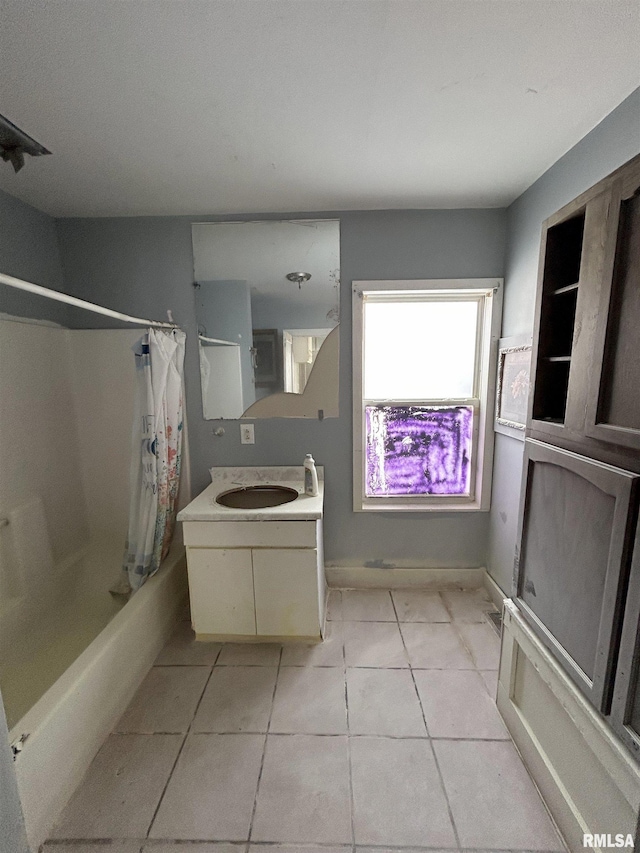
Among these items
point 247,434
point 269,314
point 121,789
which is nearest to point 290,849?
point 121,789

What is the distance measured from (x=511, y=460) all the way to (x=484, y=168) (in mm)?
1467

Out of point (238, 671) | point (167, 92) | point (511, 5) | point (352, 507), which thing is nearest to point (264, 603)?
point (238, 671)

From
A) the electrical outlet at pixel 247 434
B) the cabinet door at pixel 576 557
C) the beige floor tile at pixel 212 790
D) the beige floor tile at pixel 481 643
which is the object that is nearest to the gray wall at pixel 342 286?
the electrical outlet at pixel 247 434

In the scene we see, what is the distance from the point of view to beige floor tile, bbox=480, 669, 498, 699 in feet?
5.00

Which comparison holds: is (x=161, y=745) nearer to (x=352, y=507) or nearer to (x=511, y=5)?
(x=352, y=507)

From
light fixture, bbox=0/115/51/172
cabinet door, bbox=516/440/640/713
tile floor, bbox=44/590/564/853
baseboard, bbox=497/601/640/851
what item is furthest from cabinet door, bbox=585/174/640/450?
Answer: light fixture, bbox=0/115/51/172

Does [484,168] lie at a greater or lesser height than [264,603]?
greater

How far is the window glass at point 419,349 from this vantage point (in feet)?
7.00

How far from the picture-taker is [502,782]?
119cm

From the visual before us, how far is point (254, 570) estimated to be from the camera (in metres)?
1.71

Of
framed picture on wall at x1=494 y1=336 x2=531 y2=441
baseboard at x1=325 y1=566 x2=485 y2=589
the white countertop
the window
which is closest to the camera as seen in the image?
the white countertop

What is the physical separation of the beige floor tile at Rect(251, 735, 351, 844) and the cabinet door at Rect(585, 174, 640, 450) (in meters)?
1.42

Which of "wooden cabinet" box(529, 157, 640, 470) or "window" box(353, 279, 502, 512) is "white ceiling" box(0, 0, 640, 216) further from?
"window" box(353, 279, 502, 512)

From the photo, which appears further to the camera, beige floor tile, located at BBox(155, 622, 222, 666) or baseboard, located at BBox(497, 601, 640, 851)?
beige floor tile, located at BBox(155, 622, 222, 666)
